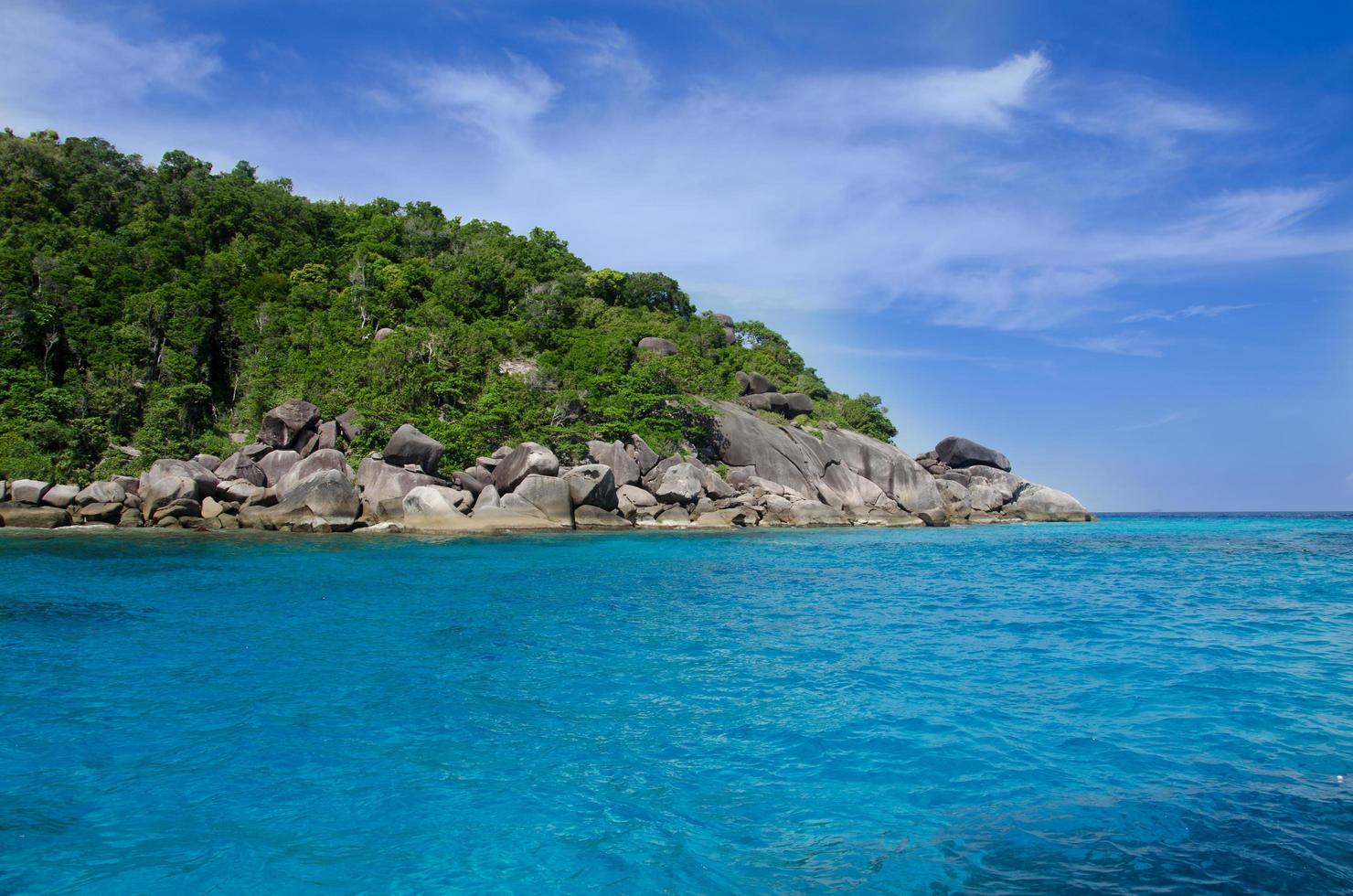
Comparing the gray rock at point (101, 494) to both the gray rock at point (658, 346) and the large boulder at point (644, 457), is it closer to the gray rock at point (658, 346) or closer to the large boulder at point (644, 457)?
the large boulder at point (644, 457)

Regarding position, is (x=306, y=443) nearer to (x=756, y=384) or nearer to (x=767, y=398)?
(x=767, y=398)

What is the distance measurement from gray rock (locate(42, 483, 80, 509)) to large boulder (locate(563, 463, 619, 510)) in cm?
1746

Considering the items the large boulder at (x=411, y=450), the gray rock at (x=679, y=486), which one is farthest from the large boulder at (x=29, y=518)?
the gray rock at (x=679, y=486)

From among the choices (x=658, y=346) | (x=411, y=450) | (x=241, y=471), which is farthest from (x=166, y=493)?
(x=658, y=346)

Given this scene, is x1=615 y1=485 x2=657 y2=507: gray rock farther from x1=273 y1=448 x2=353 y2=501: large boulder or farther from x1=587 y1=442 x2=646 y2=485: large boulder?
x1=273 y1=448 x2=353 y2=501: large boulder

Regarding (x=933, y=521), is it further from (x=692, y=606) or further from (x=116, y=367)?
(x=116, y=367)

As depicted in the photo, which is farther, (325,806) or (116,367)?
(116,367)

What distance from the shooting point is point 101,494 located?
26219 mm

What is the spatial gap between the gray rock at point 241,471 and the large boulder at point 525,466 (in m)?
9.10

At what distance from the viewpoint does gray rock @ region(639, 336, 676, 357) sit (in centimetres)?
4303

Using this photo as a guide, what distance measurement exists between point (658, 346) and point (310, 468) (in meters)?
21.5

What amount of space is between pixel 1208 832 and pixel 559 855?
3.76 meters

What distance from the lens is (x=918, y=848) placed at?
4.12 metres

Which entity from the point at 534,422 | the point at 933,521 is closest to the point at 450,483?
the point at 534,422
